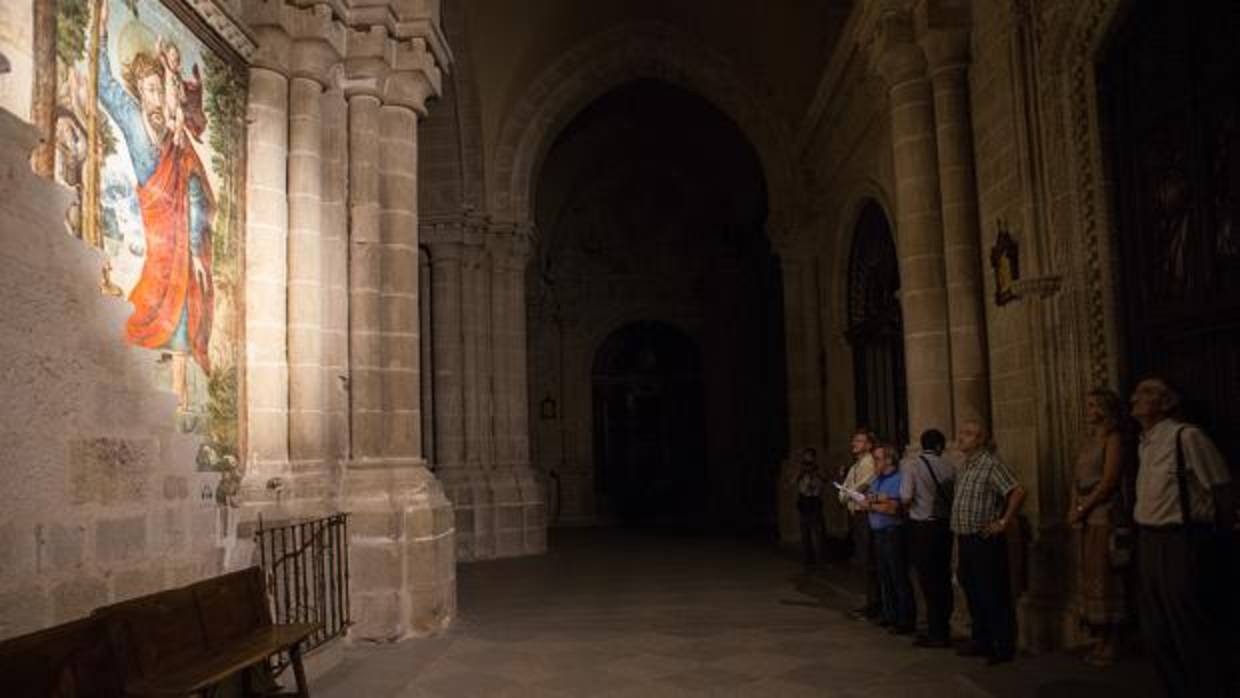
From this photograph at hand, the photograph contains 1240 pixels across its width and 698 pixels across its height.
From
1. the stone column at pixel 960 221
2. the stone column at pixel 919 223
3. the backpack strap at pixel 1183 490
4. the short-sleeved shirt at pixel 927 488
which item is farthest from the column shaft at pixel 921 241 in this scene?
the backpack strap at pixel 1183 490

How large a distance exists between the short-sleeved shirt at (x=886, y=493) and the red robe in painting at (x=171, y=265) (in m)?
4.90

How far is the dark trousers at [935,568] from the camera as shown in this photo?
6.80 metres

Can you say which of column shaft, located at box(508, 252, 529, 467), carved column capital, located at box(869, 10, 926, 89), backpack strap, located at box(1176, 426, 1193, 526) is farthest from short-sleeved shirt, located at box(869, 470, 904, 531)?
column shaft, located at box(508, 252, 529, 467)

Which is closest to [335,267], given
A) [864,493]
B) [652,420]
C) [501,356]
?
[864,493]

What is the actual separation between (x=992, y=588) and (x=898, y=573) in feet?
4.12

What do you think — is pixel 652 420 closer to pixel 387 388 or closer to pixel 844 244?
pixel 844 244

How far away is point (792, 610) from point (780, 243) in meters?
7.57

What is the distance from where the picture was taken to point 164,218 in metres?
6.10

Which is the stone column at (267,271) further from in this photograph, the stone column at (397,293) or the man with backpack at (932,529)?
the man with backpack at (932,529)

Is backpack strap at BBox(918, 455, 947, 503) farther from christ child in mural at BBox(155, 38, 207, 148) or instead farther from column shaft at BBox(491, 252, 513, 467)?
column shaft at BBox(491, 252, 513, 467)

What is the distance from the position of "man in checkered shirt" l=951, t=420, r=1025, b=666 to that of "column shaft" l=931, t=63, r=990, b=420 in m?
1.43

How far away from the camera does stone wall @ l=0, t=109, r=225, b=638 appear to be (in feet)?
11.2

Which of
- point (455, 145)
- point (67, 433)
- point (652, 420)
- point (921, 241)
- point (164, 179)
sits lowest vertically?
point (67, 433)

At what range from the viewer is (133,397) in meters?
4.03
